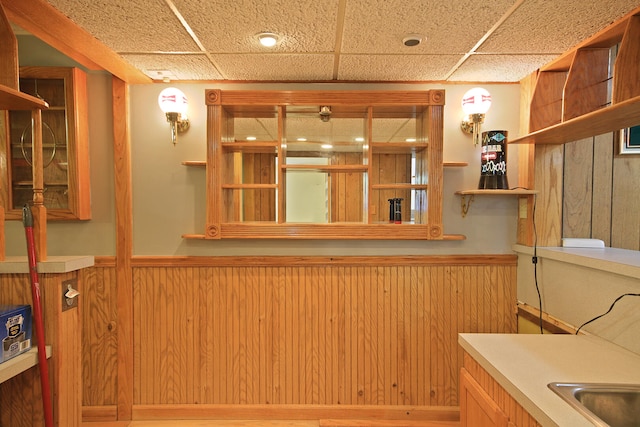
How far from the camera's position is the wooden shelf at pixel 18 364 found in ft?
3.99

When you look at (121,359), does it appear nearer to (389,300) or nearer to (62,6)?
(389,300)

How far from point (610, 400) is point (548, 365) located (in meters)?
0.18

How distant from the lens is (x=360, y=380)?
6.94ft

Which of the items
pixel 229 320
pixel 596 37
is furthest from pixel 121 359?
pixel 596 37

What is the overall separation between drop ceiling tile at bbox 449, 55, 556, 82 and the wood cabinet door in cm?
161

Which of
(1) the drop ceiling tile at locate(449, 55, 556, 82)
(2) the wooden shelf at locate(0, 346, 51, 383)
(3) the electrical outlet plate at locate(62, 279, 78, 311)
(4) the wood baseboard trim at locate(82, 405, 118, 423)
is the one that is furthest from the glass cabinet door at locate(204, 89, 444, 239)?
(4) the wood baseboard trim at locate(82, 405, 118, 423)

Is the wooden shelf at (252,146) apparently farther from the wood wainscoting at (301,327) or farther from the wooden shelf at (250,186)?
the wood wainscoting at (301,327)

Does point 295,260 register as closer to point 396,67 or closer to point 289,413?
point 289,413

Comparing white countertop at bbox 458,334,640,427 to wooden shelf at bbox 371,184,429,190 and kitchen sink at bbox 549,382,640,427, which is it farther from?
wooden shelf at bbox 371,184,429,190

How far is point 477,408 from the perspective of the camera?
51.3 inches

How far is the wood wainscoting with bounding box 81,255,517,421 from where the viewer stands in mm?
2107

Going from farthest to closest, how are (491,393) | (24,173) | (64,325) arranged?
(24,173) < (64,325) < (491,393)

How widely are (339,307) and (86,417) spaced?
5.73 feet

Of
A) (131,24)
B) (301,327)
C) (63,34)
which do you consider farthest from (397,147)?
(63,34)
